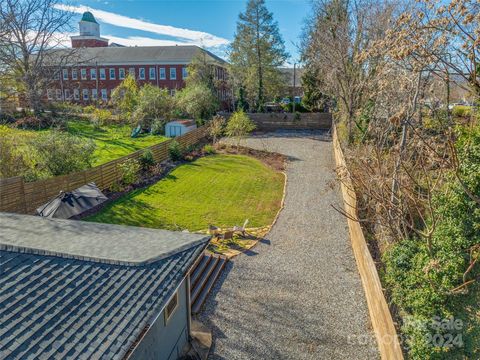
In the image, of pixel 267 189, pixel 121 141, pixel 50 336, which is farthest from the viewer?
pixel 121 141

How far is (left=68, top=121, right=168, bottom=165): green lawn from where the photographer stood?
969 inches

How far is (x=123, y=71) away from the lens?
52281mm

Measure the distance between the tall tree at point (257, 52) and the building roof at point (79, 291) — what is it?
121ft

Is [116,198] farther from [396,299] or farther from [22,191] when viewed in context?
[396,299]

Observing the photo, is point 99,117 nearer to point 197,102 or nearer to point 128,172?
point 197,102

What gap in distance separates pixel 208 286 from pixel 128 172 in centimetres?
1095

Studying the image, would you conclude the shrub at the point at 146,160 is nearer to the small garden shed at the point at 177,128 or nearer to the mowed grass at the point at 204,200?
the mowed grass at the point at 204,200

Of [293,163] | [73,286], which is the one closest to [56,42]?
[293,163]

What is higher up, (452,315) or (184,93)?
(184,93)

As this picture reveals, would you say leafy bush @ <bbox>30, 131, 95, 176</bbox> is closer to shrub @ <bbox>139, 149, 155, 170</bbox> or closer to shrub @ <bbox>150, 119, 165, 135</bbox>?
shrub @ <bbox>139, 149, 155, 170</bbox>

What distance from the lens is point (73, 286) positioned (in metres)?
5.50

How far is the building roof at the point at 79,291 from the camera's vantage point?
14.7ft

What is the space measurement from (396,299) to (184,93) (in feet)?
106

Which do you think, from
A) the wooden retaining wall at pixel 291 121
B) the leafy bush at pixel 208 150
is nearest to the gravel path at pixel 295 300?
the leafy bush at pixel 208 150
